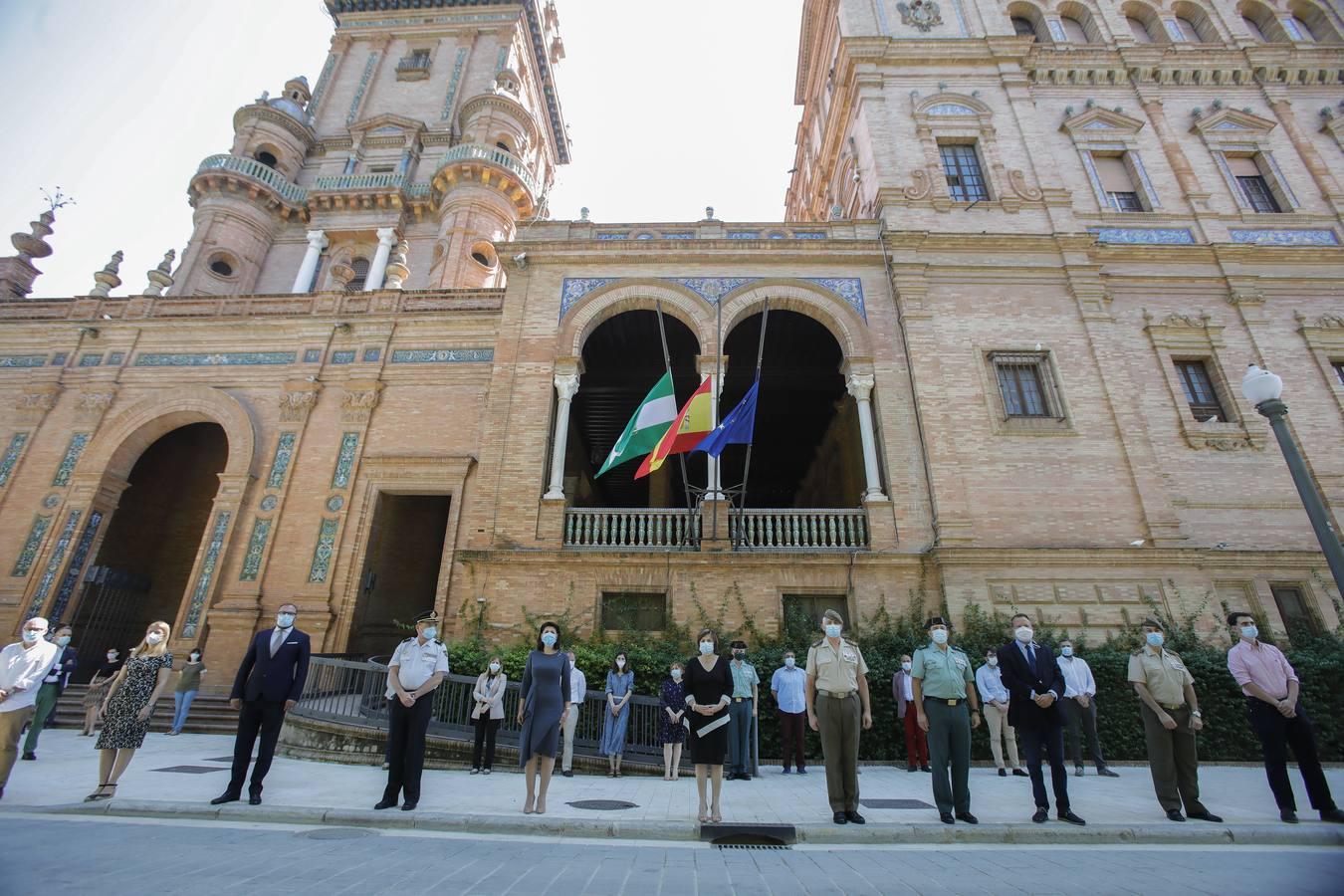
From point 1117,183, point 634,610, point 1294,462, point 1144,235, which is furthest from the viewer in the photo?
point 1117,183

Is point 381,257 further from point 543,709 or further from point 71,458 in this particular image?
point 543,709

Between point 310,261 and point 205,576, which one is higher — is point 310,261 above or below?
above

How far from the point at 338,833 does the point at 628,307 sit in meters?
11.4

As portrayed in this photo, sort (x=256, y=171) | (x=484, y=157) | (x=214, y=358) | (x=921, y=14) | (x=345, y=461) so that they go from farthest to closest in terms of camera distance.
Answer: (x=256, y=171), (x=484, y=157), (x=921, y=14), (x=214, y=358), (x=345, y=461)

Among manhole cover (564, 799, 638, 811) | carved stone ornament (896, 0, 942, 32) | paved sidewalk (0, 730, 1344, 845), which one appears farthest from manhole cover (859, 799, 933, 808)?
carved stone ornament (896, 0, 942, 32)

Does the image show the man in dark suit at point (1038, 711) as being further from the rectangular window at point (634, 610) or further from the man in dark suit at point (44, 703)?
the man in dark suit at point (44, 703)

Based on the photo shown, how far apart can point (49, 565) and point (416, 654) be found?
1390 cm

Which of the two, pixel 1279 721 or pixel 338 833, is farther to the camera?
pixel 1279 721

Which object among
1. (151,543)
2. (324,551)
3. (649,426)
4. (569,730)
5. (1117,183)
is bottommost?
(569,730)

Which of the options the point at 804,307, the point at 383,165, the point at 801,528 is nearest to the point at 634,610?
the point at 801,528

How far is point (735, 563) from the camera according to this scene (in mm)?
11352

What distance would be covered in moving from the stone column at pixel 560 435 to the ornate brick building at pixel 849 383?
2.2 inches

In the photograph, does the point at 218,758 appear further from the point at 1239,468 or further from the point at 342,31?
the point at 342,31

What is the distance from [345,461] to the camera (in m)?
14.3
